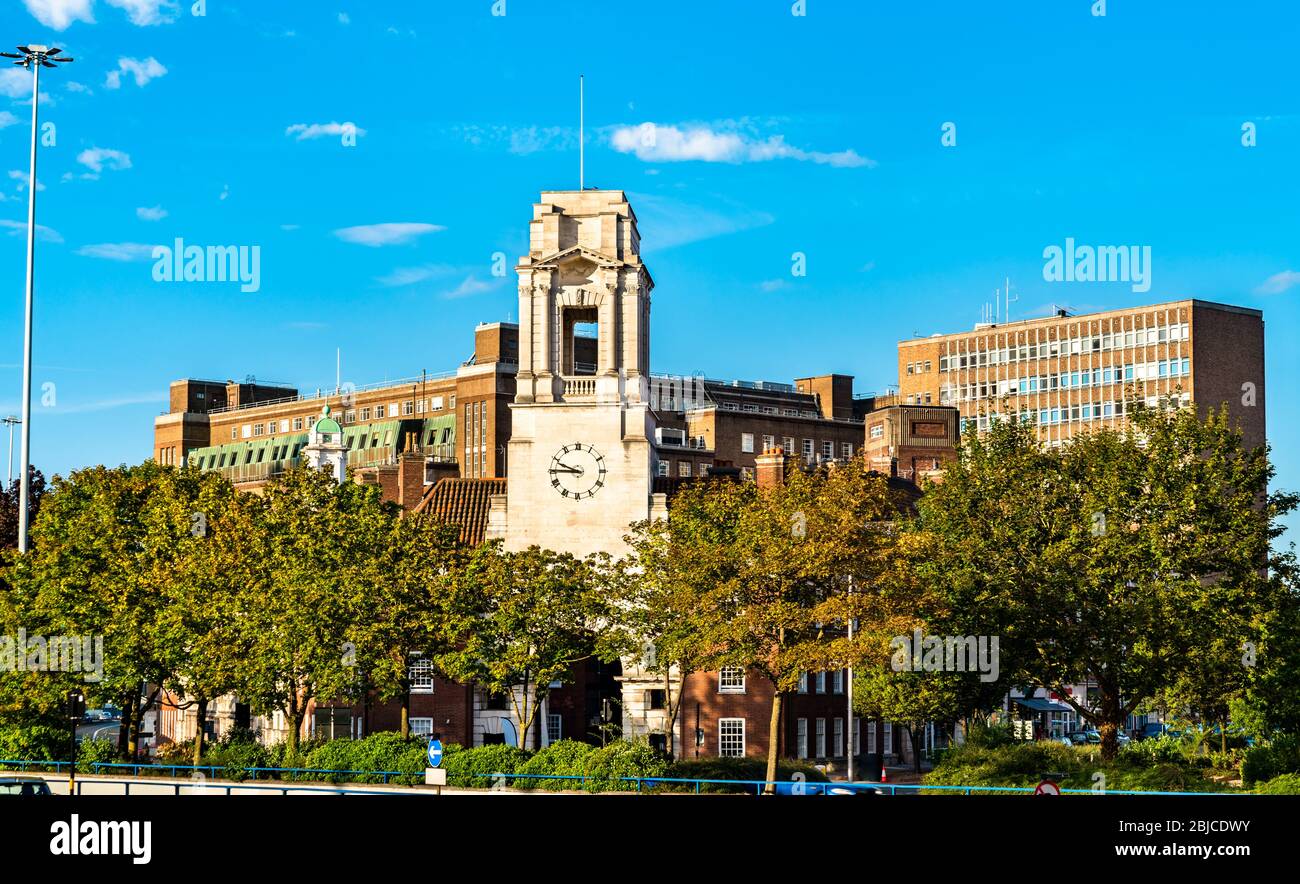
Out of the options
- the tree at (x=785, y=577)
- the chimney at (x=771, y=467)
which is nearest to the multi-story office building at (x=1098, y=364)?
the chimney at (x=771, y=467)

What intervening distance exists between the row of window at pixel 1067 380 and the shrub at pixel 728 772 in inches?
4083

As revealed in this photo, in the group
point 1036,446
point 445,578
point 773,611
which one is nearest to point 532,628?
point 445,578

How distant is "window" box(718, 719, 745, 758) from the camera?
80750mm

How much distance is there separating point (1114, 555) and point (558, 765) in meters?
21.8

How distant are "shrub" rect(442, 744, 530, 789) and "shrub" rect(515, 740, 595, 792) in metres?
0.67

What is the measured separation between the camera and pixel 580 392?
279 ft

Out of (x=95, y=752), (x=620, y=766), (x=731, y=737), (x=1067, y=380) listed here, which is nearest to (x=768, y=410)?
(x=1067, y=380)

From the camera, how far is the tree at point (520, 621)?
6931 centimetres

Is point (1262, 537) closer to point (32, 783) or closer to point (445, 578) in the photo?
point (445, 578)

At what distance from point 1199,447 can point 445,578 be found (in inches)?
1214

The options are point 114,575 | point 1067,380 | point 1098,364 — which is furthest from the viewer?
point 1067,380

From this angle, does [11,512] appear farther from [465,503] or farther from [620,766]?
[620,766]

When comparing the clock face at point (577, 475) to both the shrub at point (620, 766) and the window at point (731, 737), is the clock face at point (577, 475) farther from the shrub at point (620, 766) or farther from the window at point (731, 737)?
the shrub at point (620, 766)
